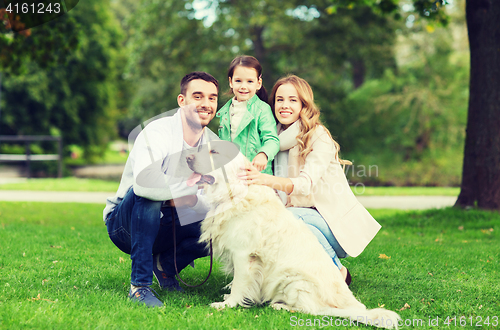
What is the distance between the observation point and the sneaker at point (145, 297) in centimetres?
331

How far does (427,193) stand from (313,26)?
8.40m

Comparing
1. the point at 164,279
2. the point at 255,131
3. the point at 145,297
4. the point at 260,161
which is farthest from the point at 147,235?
the point at 255,131

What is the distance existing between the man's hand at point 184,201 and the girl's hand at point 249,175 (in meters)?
0.44

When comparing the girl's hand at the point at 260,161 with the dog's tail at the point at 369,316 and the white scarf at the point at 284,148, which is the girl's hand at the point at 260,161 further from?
the dog's tail at the point at 369,316

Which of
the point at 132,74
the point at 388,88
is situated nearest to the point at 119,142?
the point at 132,74

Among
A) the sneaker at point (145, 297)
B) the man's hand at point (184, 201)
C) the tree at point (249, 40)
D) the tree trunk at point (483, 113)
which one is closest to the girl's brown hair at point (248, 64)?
the man's hand at point (184, 201)

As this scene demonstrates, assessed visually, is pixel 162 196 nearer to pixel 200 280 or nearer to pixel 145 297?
pixel 145 297

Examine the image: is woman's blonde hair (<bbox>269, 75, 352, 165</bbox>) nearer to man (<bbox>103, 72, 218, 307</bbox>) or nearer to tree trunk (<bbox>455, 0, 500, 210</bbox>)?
man (<bbox>103, 72, 218, 307</bbox>)

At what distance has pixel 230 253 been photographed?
3.32 m

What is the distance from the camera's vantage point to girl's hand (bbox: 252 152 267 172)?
3.51 metres

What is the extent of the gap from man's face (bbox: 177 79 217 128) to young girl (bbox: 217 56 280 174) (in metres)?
0.33

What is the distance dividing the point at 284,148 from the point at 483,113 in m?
5.51

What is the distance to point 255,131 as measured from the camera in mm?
3836

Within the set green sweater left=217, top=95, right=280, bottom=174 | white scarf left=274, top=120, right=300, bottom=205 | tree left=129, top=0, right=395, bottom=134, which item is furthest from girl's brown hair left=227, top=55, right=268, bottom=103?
tree left=129, top=0, right=395, bottom=134
